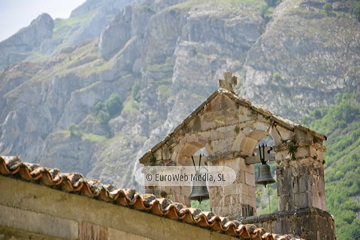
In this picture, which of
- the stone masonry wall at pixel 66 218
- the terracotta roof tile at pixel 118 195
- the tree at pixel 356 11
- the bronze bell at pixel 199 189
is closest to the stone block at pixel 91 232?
the stone masonry wall at pixel 66 218

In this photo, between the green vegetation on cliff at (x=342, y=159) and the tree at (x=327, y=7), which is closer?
the green vegetation on cliff at (x=342, y=159)

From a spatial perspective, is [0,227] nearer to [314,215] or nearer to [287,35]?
[314,215]

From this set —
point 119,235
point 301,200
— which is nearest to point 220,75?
point 301,200

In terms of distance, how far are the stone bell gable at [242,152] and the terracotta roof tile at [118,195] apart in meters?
2.17

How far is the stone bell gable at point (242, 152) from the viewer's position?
14.8 meters

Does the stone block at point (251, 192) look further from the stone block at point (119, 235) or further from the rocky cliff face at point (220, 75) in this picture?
the rocky cliff face at point (220, 75)

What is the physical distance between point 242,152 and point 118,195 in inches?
219

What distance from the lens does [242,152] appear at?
15.6 metres

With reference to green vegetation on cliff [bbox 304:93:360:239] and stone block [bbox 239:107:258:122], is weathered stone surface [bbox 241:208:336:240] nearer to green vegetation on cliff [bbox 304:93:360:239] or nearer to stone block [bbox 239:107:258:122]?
stone block [bbox 239:107:258:122]

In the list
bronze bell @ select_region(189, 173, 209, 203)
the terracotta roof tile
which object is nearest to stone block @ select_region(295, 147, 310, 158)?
bronze bell @ select_region(189, 173, 209, 203)

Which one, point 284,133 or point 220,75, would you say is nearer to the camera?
point 284,133

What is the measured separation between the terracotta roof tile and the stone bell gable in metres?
2.17

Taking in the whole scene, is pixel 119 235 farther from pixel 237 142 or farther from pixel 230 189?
pixel 237 142

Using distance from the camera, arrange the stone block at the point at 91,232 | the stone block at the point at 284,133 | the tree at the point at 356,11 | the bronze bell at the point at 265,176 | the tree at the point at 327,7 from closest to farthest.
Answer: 1. the stone block at the point at 91,232
2. the stone block at the point at 284,133
3. the bronze bell at the point at 265,176
4. the tree at the point at 356,11
5. the tree at the point at 327,7
